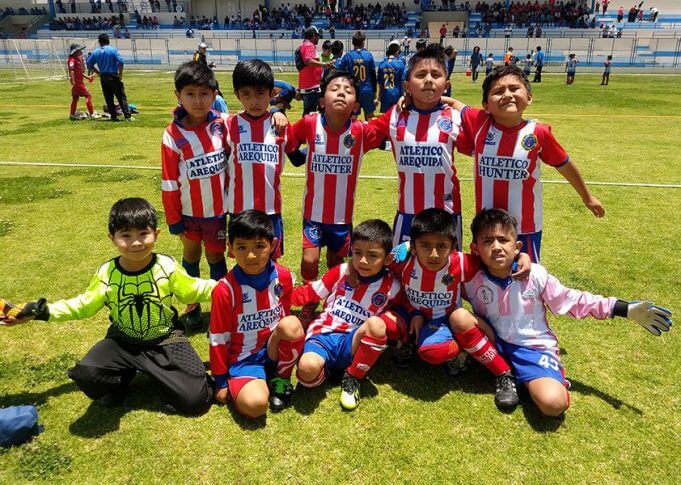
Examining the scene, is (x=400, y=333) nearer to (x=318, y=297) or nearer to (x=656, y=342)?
(x=318, y=297)

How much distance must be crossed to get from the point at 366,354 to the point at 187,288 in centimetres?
121

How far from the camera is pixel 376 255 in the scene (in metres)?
3.27

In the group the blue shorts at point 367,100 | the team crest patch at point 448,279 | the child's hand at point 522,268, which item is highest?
the blue shorts at point 367,100

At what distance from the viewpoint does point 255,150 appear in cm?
366

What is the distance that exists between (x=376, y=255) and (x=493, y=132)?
1.20 metres

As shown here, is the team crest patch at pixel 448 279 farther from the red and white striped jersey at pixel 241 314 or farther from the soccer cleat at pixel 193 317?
the soccer cleat at pixel 193 317

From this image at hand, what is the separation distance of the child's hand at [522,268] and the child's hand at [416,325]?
68 centimetres

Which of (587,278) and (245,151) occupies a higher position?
(245,151)

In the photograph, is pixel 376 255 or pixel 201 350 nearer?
pixel 376 255

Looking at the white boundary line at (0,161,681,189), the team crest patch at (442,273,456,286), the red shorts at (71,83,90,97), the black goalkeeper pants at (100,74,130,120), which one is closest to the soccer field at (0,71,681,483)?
the team crest patch at (442,273,456,286)

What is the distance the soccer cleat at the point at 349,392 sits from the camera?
9.93 feet

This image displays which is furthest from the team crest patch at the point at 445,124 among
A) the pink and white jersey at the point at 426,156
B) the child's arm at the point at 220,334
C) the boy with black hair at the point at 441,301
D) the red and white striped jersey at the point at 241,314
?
the child's arm at the point at 220,334

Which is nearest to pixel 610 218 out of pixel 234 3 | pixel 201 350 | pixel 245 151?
pixel 245 151

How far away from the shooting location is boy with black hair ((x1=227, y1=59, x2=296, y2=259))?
3631 mm
